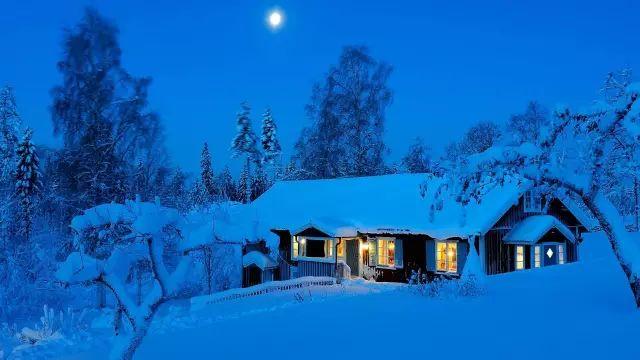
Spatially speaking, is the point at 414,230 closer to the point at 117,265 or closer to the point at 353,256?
the point at 353,256

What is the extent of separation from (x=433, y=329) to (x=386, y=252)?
17320 mm

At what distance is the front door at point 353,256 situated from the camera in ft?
90.2

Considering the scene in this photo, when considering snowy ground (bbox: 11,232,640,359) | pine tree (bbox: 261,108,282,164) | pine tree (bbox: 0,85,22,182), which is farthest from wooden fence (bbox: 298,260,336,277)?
pine tree (bbox: 261,108,282,164)

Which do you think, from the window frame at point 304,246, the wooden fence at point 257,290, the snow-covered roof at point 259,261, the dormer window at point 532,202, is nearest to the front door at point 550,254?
the dormer window at point 532,202

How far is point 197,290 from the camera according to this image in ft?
100

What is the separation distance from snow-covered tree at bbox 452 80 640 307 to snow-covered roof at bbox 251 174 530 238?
34.7 ft

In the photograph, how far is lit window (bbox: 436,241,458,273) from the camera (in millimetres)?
24406

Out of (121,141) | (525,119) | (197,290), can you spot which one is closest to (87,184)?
(121,141)

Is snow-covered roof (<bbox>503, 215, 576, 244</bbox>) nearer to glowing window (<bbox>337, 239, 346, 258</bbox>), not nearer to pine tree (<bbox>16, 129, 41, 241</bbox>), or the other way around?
glowing window (<bbox>337, 239, 346, 258</bbox>)

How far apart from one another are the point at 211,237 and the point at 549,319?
612 centimetres

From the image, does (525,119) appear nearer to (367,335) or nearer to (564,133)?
(564,133)

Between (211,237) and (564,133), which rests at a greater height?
(564,133)

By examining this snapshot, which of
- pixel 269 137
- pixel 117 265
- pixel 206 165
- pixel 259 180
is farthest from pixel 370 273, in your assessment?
pixel 206 165

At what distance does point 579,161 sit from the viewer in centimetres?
1114
